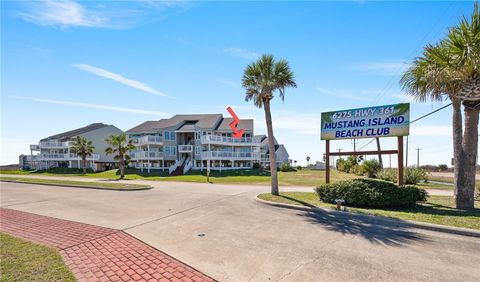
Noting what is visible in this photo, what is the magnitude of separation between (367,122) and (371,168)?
62.3 feet

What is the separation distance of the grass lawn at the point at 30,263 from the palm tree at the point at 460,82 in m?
13.3

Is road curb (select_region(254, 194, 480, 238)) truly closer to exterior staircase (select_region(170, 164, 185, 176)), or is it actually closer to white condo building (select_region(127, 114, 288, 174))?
exterior staircase (select_region(170, 164, 185, 176))

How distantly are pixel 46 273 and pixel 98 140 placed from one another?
62.3m

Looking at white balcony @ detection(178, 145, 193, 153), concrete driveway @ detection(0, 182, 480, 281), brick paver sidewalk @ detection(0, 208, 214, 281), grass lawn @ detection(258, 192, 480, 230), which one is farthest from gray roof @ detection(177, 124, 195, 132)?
brick paver sidewalk @ detection(0, 208, 214, 281)

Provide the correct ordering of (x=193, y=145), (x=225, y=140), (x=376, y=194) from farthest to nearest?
(x=193, y=145) → (x=225, y=140) → (x=376, y=194)

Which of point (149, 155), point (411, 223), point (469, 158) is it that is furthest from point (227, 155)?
point (411, 223)

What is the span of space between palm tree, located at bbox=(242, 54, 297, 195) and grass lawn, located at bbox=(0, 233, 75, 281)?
432 inches

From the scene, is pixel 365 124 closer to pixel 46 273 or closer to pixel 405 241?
pixel 405 241

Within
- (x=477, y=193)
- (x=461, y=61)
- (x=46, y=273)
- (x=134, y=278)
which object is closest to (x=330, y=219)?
(x=134, y=278)

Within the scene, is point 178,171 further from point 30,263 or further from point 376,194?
point 30,263

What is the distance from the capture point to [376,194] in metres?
10.4

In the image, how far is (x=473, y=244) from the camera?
256 inches

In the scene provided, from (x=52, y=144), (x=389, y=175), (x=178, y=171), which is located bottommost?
(x=178, y=171)

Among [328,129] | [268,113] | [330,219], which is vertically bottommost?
[330,219]
